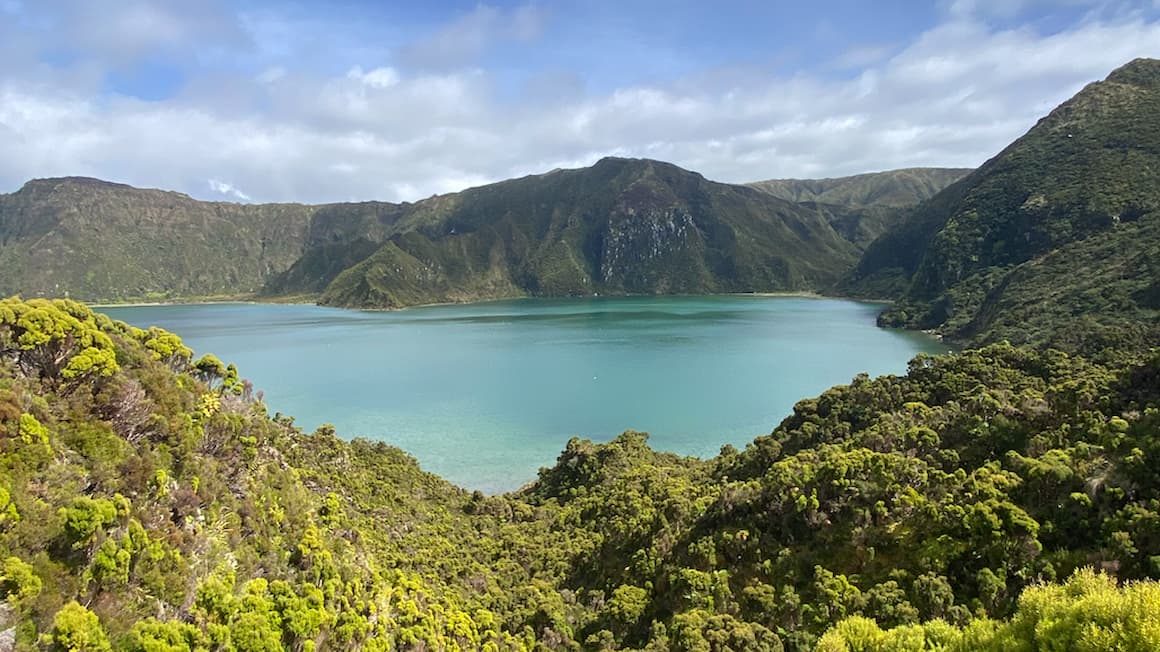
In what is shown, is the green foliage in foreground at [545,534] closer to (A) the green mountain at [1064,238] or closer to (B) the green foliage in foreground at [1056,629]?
(B) the green foliage in foreground at [1056,629]

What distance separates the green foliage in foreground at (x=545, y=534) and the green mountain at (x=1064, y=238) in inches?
2368

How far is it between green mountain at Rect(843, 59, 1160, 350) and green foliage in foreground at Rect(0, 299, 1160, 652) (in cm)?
6014

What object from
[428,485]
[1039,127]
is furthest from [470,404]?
[1039,127]

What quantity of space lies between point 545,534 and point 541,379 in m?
50.4

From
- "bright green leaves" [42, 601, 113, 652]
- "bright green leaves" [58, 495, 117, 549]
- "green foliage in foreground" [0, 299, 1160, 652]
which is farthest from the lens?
"green foliage in foreground" [0, 299, 1160, 652]

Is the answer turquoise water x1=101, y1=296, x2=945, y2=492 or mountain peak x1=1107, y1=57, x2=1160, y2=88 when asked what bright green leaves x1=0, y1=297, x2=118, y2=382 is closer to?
turquoise water x1=101, y1=296, x2=945, y2=492

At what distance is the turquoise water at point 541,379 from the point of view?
5981 cm

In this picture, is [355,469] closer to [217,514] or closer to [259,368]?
[217,514]

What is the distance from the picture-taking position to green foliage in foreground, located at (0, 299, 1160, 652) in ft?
41.9

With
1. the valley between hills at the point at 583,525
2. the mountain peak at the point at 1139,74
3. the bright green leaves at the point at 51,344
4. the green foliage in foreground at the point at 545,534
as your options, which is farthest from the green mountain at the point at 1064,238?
the bright green leaves at the point at 51,344

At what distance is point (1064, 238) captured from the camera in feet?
429

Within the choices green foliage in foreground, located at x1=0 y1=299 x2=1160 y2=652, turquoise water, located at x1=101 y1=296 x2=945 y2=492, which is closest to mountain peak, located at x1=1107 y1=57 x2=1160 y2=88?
turquoise water, located at x1=101 y1=296 x2=945 y2=492

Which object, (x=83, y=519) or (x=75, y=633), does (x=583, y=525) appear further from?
(x=75, y=633)

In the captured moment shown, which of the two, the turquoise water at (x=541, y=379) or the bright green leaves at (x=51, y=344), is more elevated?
the bright green leaves at (x=51, y=344)
